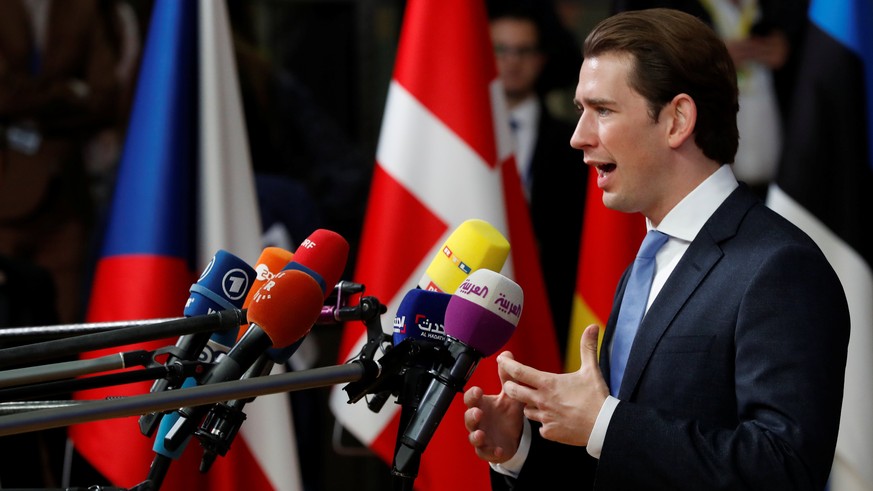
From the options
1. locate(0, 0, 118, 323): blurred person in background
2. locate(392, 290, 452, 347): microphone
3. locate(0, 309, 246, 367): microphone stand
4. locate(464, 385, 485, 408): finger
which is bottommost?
locate(0, 0, 118, 323): blurred person in background

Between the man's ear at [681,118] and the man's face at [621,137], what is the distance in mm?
11

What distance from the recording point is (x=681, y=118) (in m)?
1.96

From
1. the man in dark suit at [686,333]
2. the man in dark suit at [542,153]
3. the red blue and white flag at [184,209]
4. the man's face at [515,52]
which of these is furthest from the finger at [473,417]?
the man's face at [515,52]

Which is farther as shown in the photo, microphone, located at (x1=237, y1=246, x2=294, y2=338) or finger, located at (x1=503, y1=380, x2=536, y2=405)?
microphone, located at (x1=237, y1=246, x2=294, y2=338)

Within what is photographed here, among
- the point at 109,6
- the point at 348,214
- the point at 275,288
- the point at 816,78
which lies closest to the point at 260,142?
the point at 348,214

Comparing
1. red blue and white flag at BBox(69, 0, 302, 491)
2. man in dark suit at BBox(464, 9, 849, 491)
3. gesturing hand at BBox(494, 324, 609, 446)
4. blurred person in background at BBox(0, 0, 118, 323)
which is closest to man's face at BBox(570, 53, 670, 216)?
man in dark suit at BBox(464, 9, 849, 491)

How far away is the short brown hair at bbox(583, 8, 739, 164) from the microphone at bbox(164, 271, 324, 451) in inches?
25.2

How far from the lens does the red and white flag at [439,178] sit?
3336mm

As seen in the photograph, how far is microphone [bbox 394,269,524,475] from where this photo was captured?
5.64 feet

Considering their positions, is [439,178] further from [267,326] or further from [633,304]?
[267,326]

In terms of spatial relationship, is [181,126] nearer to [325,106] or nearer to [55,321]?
[55,321]

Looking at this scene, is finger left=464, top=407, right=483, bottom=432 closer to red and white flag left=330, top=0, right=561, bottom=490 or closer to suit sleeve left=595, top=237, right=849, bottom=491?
suit sleeve left=595, top=237, right=849, bottom=491

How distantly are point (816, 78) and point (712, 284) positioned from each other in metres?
1.93

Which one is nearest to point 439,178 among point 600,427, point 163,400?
point 600,427
